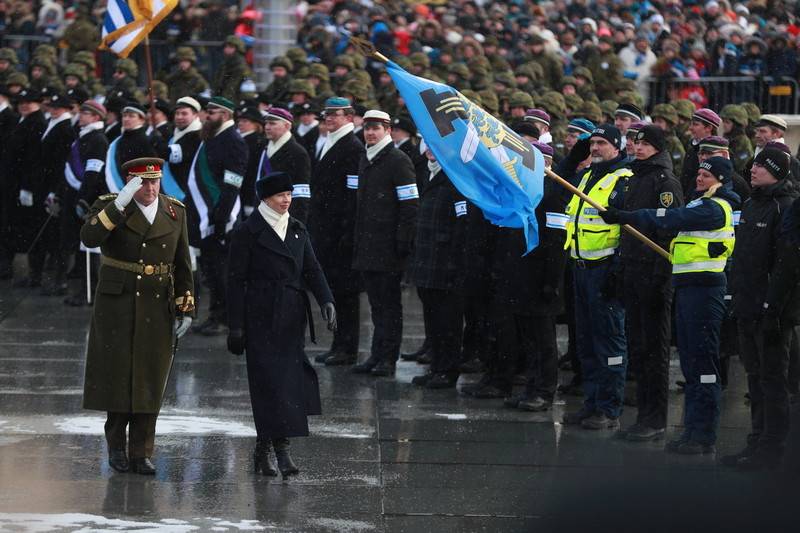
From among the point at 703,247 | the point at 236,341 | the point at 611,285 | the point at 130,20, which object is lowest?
the point at 236,341

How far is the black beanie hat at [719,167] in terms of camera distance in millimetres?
9680

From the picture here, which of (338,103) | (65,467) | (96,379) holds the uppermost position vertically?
(338,103)

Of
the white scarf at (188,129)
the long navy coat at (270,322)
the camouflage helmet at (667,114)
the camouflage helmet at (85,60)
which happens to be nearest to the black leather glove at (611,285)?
the long navy coat at (270,322)

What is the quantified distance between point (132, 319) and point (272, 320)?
0.82 meters

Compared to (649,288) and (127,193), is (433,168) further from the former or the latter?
(127,193)

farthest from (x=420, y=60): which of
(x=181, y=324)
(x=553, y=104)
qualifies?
(x=181, y=324)

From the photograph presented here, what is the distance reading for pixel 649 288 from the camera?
10.2m

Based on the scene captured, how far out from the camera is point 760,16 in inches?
1063

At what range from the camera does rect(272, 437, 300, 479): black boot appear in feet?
29.7

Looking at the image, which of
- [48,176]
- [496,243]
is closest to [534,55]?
[48,176]

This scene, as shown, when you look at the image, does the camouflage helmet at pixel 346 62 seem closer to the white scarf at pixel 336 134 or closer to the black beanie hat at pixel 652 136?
the white scarf at pixel 336 134

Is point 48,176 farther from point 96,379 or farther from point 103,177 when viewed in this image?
point 96,379

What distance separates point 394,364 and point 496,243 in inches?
64.5

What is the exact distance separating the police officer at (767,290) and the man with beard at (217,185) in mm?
5546
